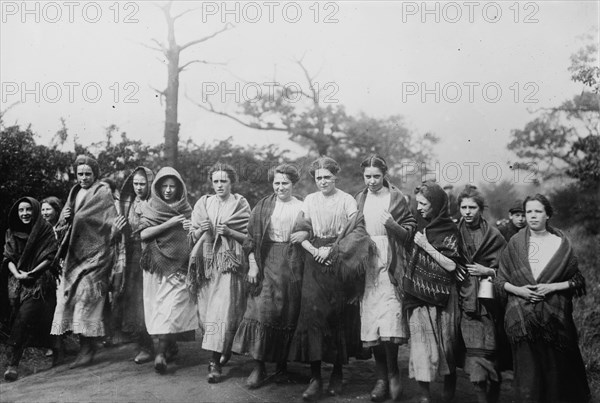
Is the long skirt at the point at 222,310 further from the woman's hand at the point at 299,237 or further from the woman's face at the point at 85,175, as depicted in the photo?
the woman's face at the point at 85,175

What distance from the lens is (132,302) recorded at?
16.9ft

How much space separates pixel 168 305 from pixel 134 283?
63cm

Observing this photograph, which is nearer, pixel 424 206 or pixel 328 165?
pixel 424 206

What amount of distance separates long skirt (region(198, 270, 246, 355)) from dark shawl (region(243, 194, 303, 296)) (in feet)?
0.86

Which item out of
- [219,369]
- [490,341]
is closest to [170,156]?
[219,369]

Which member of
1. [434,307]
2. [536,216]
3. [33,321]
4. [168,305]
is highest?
[536,216]

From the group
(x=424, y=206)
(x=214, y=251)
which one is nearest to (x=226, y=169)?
(x=214, y=251)

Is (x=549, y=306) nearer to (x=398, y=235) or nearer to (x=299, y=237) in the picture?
(x=398, y=235)

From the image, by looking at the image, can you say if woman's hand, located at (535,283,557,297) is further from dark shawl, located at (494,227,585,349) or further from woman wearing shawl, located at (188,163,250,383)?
woman wearing shawl, located at (188,163,250,383)

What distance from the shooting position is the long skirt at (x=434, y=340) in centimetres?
390

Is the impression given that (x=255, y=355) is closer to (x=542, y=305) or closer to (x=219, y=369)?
(x=219, y=369)

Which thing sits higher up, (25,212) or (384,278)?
(25,212)

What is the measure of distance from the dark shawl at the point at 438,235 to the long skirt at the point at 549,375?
85cm

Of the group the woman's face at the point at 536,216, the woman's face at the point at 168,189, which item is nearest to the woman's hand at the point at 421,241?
the woman's face at the point at 536,216
